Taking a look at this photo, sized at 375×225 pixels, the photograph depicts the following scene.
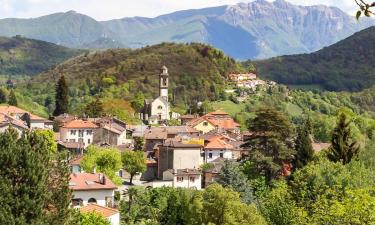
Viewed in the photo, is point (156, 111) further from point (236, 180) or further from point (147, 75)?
point (236, 180)

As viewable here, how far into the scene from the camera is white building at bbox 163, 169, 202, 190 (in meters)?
58.7

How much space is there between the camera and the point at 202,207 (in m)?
34.7

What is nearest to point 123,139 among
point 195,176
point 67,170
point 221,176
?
point 195,176

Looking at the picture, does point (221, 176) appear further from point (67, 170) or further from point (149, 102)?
point (149, 102)

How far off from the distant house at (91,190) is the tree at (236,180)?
8.98m

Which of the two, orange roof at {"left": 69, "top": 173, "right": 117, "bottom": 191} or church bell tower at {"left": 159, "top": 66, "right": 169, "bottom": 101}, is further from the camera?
church bell tower at {"left": 159, "top": 66, "right": 169, "bottom": 101}

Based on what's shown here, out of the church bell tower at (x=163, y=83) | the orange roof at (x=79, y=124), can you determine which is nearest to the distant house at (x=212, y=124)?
the orange roof at (x=79, y=124)

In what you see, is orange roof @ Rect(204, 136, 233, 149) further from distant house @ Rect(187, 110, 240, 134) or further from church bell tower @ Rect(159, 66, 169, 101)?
church bell tower @ Rect(159, 66, 169, 101)

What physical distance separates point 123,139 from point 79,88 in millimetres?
81372

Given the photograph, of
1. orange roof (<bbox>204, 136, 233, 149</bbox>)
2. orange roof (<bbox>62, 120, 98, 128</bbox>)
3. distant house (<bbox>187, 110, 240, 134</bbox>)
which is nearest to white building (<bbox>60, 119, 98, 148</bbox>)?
orange roof (<bbox>62, 120, 98, 128</bbox>)

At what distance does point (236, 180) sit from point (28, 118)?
1584 inches

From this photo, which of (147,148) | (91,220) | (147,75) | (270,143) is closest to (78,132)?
(147,148)

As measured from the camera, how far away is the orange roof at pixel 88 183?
144ft

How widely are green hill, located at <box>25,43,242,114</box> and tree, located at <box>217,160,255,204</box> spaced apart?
8616 centimetres
